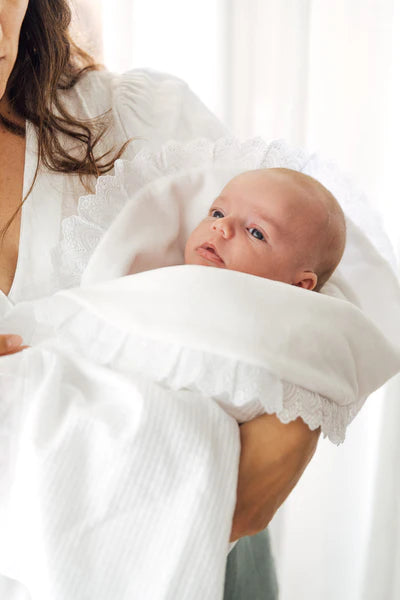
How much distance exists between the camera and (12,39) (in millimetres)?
1001

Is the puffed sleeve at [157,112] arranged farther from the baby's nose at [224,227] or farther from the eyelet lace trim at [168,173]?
the baby's nose at [224,227]

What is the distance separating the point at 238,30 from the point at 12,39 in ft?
2.57

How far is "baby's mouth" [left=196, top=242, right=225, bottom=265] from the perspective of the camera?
1.00m

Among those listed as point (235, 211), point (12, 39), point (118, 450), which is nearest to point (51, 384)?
point (118, 450)

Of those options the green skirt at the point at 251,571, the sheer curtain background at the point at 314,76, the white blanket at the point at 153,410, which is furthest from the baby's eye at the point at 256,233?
the sheer curtain background at the point at 314,76

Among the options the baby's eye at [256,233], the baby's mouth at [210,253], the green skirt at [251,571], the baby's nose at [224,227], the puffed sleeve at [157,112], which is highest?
the puffed sleeve at [157,112]

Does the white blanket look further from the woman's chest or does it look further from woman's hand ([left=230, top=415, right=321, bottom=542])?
the woman's chest

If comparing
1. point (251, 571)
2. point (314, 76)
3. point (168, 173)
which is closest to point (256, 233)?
point (168, 173)

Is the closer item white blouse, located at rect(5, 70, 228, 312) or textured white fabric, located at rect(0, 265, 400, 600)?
textured white fabric, located at rect(0, 265, 400, 600)

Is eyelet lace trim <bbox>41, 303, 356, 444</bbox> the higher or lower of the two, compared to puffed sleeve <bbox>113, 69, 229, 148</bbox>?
lower

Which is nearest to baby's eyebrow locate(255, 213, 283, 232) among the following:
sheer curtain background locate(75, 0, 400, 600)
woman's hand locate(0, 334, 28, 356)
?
woman's hand locate(0, 334, 28, 356)

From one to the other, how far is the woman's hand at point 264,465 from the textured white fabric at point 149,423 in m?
0.03

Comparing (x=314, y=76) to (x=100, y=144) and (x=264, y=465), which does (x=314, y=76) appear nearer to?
(x=100, y=144)

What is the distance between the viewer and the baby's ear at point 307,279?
102cm
